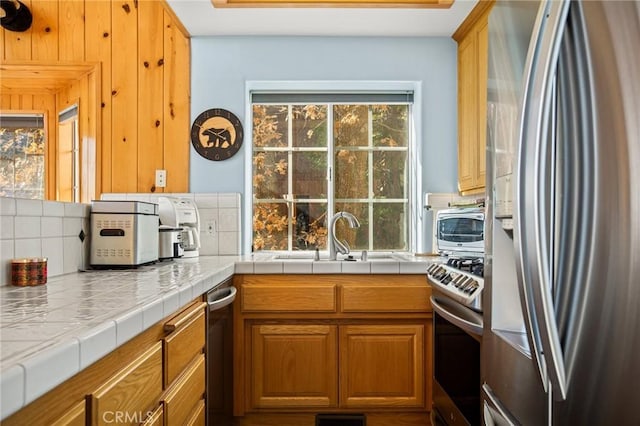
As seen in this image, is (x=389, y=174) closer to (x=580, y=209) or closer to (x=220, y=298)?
(x=220, y=298)

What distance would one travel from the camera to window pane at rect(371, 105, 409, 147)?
2.95 meters

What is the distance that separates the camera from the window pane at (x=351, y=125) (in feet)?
9.67

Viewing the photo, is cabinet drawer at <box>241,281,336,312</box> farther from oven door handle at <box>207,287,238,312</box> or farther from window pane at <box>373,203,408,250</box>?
window pane at <box>373,203,408,250</box>

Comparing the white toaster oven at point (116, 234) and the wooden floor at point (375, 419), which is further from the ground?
the white toaster oven at point (116, 234)

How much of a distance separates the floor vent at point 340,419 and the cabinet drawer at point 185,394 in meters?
0.89

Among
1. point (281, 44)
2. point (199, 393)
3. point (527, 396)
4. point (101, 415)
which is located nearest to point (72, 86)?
point (281, 44)

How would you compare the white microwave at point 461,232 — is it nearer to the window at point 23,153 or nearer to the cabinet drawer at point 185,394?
the cabinet drawer at point 185,394

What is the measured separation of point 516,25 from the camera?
923mm

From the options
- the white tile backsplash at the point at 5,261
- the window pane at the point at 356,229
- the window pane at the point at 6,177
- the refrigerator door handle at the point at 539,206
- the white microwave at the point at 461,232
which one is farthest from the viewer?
the window pane at the point at 6,177

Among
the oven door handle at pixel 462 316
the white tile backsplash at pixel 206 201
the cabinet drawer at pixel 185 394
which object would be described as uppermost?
the white tile backsplash at pixel 206 201

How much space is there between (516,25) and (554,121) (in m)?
0.27

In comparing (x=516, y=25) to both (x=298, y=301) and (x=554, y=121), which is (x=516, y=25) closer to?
(x=554, y=121)

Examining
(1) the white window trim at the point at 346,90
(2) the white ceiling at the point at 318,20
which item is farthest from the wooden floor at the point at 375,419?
(2) the white ceiling at the point at 318,20

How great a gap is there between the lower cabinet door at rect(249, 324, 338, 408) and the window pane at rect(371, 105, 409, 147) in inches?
56.6
